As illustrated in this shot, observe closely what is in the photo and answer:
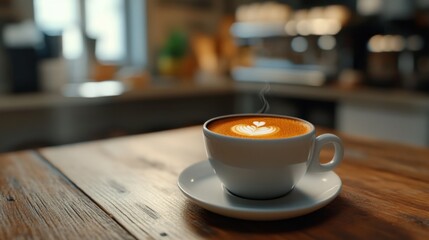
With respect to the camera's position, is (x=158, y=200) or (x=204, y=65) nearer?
(x=158, y=200)

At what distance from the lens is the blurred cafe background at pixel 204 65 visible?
193 centimetres

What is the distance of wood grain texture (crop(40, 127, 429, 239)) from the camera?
467 millimetres

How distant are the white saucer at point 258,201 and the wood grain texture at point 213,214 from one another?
0.05 feet

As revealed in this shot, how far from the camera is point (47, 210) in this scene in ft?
1.77

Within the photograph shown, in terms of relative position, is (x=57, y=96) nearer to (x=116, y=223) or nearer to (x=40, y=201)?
(x=40, y=201)

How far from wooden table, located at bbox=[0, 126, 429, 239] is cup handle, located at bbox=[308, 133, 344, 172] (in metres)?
0.05

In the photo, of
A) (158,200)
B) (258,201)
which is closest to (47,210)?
(158,200)

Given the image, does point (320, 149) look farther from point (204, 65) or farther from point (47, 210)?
point (204, 65)

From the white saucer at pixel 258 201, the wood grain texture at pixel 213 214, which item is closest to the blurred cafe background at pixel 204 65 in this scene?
the wood grain texture at pixel 213 214

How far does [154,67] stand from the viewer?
9.34 ft

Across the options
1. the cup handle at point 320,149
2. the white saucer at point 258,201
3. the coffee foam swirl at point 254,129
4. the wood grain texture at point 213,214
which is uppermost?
the coffee foam swirl at point 254,129

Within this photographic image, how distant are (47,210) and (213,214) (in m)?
0.22

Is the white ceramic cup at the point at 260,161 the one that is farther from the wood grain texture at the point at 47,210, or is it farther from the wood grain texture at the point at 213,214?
the wood grain texture at the point at 47,210

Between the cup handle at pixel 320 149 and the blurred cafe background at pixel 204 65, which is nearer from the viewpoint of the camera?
the cup handle at pixel 320 149
